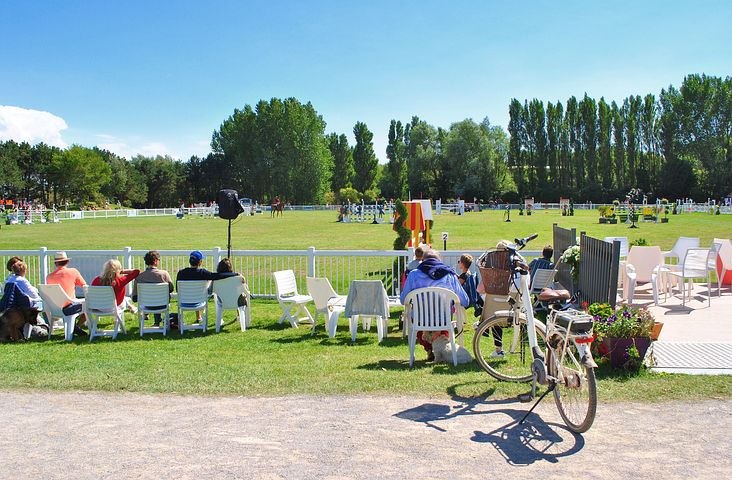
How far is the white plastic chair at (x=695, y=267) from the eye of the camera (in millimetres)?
10055

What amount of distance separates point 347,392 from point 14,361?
4281mm

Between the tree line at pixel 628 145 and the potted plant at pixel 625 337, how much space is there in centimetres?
6472

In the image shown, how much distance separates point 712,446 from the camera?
4.10 metres

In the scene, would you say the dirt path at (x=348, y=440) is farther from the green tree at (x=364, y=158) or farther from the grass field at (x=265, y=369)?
the green tree at (x=364, y=158)

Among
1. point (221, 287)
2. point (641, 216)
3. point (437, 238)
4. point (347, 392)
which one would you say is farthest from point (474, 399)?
point (641, 216)

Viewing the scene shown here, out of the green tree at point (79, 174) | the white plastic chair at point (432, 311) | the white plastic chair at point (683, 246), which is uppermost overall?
the green tree at point (79, 174)

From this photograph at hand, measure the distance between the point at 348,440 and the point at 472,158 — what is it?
229ft

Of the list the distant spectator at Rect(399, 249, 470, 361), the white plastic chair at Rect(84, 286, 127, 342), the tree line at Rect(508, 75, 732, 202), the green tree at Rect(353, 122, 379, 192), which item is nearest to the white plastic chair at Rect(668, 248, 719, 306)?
the distant spectator at Rect(399, 249, 470, 361)

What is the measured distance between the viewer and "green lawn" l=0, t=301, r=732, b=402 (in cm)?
551

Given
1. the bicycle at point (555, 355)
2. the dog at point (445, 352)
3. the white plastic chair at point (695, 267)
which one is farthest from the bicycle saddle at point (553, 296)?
the white plastic chair at point (695, 267)

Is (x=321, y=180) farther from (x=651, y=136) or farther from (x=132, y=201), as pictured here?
(x=651, y=136)

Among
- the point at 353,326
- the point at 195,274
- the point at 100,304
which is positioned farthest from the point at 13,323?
the point at 353,326

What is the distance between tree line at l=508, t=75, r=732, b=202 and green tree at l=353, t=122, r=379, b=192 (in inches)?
740

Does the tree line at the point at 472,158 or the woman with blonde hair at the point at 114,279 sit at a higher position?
the tree line at the point at 472,158
